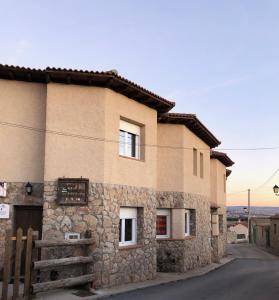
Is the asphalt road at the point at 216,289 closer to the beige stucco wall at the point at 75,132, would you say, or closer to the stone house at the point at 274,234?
the beige stucco wall at the point at 75,132

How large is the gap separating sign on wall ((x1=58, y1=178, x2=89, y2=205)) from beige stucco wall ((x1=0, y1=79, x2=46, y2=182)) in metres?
0.84

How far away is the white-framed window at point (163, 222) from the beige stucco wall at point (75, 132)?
550 centimetres

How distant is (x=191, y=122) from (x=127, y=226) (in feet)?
18.4

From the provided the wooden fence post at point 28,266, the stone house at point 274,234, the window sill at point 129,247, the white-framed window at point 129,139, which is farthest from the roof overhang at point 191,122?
the stone house at point 274,234

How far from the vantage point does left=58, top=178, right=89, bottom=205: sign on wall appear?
38.1ft

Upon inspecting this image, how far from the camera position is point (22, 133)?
39.8 feet

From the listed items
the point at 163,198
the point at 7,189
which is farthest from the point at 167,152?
the point at 7,189

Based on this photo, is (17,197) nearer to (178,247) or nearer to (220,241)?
(178,247)

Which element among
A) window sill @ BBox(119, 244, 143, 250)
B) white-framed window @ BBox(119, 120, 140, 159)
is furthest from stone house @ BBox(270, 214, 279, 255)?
white-framed window @ BBox(119, 120, 140, 159)

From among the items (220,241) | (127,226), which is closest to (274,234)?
(220,241)

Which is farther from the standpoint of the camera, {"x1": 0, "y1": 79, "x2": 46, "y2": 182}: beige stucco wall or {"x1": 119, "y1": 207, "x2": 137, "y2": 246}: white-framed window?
{"x1": 119, "y1": 207, "x2": 137, "y2": 246}: white-framed window

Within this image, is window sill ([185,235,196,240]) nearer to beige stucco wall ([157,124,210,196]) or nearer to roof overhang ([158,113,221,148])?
beige stucco wall ([157,124,210,196])

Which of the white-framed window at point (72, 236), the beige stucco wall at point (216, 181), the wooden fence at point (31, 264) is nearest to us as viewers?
the wooden fence at point (31, 264)

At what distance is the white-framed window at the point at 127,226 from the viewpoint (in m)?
13.1
